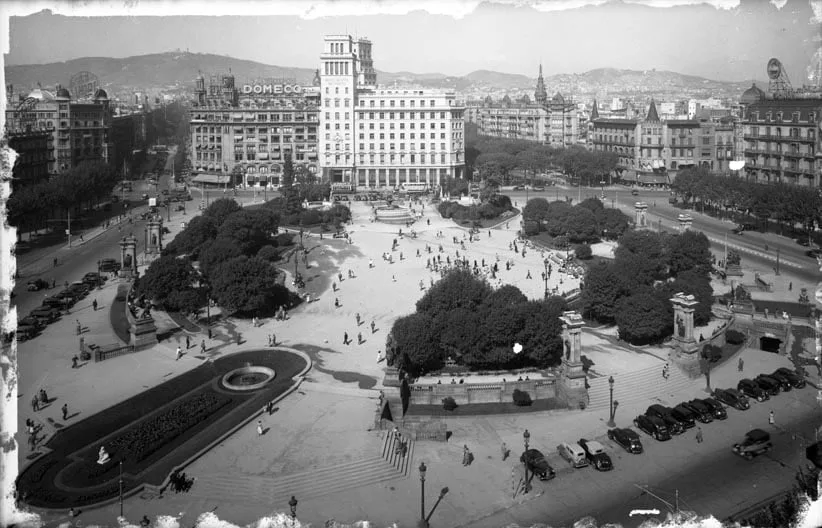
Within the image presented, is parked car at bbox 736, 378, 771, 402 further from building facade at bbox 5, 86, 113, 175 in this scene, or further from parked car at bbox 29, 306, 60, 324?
building facade at bbox 5, 86, 113, 175

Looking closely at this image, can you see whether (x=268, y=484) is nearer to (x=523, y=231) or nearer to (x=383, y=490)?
(x=383, y=490)

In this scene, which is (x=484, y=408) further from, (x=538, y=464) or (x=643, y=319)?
(x=643, y=319)

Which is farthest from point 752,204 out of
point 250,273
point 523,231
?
point 250,273

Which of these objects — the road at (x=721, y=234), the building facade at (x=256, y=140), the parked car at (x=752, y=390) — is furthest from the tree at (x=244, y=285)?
the building facade at (x=256, y=140)

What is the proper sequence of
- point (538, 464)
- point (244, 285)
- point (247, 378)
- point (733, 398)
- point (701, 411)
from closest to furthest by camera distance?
1. point (538, 464)
2. point (701, 411)
3. point (733, 398)
4. point (247, 378)
5. point (244, 285)

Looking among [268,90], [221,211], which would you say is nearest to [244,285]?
[221,211]

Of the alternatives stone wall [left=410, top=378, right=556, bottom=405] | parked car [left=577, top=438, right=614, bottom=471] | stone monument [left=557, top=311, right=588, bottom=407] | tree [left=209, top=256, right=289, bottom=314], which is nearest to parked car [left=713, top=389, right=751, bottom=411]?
stone monument [left=557, top=311, right=588, bottom=407]

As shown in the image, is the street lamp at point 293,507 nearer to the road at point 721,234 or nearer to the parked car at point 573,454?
the parked car at point 573,454

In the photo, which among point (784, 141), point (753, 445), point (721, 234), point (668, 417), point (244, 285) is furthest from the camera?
point (784, 141)
